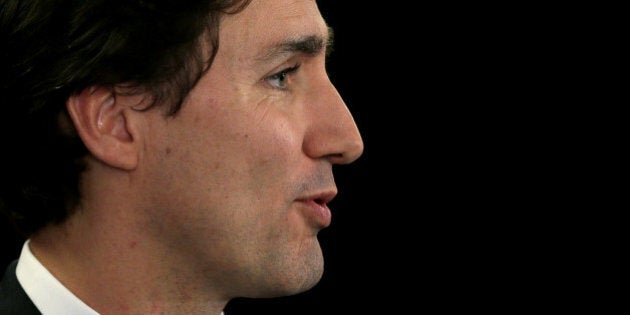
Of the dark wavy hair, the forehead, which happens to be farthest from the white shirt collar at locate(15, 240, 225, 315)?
the forehead

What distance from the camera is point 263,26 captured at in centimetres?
197

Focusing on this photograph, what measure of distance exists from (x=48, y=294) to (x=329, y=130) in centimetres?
62

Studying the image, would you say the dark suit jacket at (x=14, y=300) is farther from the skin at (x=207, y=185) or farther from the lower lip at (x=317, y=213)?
the lower lip at (x=317, y=213)

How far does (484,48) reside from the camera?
3.20m

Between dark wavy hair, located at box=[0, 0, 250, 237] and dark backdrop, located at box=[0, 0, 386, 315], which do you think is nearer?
dark wavy hair, located at box=[0, 0, 250, 237]

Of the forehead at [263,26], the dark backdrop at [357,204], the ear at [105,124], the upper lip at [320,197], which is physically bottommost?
the dark backdrop at [357,204]

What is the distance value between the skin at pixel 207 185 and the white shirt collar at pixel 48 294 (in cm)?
2

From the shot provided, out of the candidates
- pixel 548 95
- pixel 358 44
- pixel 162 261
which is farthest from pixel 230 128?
pixel 548 95

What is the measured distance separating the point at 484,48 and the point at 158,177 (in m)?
1.54

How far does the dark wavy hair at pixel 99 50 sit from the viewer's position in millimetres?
1929

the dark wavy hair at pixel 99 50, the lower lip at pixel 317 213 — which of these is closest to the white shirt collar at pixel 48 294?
the dark wavy hair at pixel 99 50

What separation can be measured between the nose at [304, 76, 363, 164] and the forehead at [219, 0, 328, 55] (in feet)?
0.43

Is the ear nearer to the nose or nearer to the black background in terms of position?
the nose

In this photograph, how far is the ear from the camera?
6.37 feet
